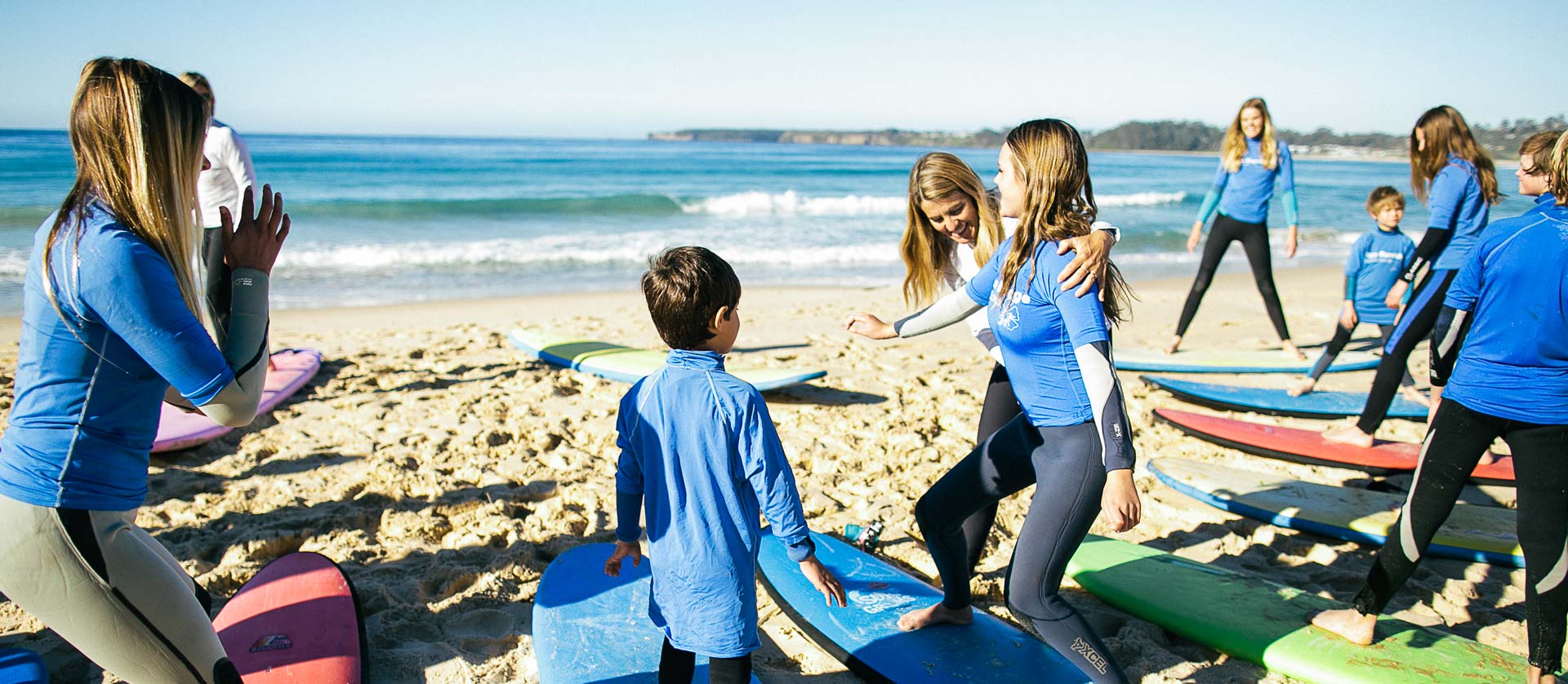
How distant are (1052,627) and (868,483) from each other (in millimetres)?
2069

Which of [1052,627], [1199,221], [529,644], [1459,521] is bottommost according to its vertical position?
[529,644]

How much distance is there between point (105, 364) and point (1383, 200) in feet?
21.3

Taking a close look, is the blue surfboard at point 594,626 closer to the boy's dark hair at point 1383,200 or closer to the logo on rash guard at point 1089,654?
the logo on rash guard at point 1089,654

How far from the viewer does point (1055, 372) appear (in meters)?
2.21

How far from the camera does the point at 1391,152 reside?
179ft

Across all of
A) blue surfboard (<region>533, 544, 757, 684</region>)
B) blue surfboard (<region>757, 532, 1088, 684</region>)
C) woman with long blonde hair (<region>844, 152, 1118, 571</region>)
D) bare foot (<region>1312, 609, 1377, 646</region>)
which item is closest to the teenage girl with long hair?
bare foot (<region>1312, 609, 1377, 646</region>)

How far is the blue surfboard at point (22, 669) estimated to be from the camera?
2309 millimetres

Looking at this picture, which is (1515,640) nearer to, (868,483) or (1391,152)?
(868,483)

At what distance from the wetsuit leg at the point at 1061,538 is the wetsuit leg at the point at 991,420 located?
632mm

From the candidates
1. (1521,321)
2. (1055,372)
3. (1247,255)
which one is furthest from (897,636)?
(1247,255)

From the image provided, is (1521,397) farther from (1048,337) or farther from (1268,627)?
(1048,337)

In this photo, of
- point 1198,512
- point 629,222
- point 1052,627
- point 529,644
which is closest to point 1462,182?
point 1198,512

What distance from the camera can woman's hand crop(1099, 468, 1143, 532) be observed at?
6.67 ft

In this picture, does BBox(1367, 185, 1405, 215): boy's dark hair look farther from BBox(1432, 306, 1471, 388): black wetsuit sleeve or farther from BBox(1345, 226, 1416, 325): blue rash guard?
BBox(1432, 306, 1471, 388): black wetsuit sleeve
